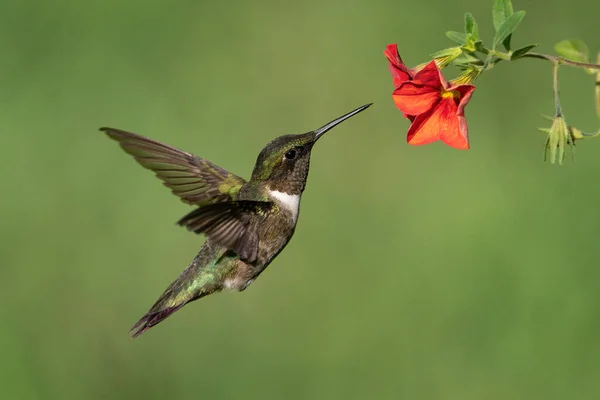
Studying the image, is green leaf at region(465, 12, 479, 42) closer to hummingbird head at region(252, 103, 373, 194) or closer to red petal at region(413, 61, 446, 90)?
red petal at region(413, 61, 446, 90)

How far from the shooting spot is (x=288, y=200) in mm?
2359

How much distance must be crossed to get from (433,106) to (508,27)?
0.28 meters

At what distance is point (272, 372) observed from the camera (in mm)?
4016

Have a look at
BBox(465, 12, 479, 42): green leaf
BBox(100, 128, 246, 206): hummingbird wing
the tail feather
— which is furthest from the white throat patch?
BBox(465, 12, 479, 42): green leaf

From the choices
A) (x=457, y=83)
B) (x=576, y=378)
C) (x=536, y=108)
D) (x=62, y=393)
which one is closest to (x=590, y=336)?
(x=576, y=378)

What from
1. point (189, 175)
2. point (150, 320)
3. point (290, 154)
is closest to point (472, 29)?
point (290, 154)

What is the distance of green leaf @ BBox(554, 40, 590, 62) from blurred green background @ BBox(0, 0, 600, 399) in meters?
1.80

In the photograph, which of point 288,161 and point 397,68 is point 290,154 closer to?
point 288,161

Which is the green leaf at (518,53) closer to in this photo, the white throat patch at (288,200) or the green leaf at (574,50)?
the green leaf at (574,50)

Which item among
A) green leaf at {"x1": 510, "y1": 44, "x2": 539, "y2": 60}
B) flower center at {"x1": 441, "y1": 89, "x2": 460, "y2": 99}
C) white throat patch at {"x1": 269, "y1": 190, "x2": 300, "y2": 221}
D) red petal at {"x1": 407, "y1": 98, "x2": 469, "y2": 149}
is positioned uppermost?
green leaf at {"x1": 510, "y1": 44, "x2": 539, "y2": 60}

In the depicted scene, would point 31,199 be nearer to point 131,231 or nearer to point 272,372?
point 131,231

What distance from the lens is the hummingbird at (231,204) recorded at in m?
2.22

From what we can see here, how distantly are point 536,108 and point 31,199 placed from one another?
2716 mm

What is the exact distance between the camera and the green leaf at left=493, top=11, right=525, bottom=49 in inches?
70.4
